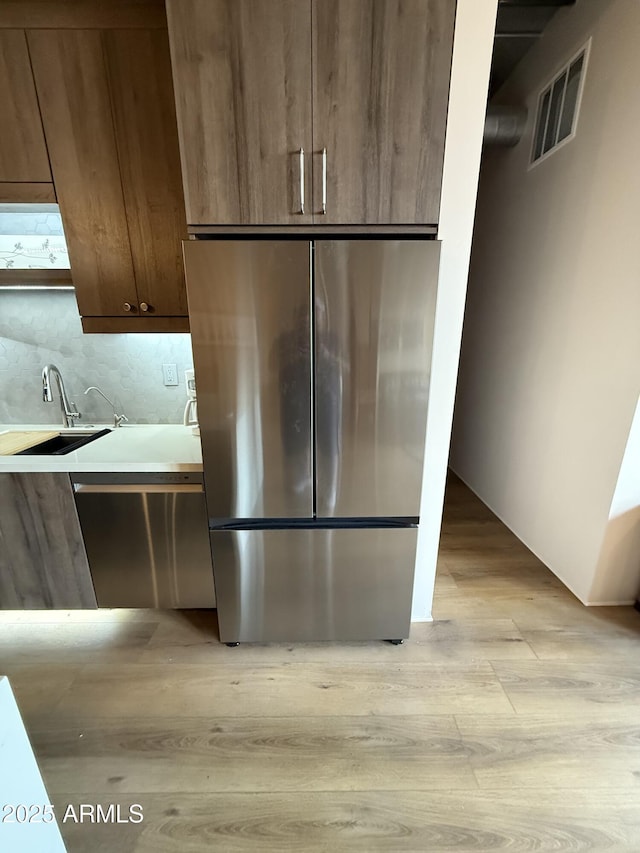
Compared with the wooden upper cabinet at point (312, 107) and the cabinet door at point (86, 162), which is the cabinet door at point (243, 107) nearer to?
the wooden upper cabinet at point (312, 107)

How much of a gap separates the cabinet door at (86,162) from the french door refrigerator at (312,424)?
24.8 inches

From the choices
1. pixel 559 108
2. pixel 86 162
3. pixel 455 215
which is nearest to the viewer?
pixel 455 215

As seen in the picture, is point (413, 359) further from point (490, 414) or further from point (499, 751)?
point (490, 414)

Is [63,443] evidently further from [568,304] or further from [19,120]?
[568,304]

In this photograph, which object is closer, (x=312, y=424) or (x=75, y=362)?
(x=312, y=424)

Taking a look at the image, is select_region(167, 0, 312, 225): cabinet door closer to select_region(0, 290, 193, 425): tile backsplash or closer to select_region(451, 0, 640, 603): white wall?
select_region(0, 290, 193, 425): tile backsplash

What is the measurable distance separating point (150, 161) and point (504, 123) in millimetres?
2329

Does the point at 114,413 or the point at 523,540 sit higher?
the point at 114,413

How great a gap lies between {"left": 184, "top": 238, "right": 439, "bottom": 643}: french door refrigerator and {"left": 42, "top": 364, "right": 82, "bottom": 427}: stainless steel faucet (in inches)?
43.4

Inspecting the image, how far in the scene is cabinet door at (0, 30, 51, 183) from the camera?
1287mm

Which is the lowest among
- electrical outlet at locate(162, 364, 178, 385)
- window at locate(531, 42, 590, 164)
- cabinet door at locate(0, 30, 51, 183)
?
electrical outlet at locate(162, 364, 178, 385)

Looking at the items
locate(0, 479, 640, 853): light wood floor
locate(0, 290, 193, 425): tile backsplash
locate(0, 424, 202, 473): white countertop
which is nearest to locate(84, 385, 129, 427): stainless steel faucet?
locate(0, 290, 193, 425): tile backsplash

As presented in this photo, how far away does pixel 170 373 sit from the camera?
194 cm

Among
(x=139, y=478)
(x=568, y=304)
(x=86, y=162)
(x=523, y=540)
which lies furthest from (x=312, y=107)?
(x=523, y=540)
